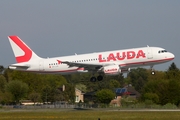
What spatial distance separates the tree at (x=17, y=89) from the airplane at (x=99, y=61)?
54.5m

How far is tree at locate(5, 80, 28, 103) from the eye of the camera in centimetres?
13075

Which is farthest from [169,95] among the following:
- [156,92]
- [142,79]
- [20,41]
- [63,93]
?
[142,79]

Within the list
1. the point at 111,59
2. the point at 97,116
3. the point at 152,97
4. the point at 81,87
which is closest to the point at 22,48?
the point at 111,59

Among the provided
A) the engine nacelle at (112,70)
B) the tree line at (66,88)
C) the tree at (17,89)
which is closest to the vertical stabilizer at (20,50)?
the engine nacelle at (112,70)

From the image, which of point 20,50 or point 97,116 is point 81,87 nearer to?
point 20,50

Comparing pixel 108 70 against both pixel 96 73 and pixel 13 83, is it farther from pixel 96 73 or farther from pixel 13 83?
pixel 13 83

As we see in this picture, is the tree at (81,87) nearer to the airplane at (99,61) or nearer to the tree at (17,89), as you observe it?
the tree at (17,89)

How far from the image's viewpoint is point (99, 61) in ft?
234

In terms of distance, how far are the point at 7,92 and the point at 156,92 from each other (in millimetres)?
37966

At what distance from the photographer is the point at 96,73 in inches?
2933

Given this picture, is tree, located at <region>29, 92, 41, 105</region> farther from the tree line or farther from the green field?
the green field

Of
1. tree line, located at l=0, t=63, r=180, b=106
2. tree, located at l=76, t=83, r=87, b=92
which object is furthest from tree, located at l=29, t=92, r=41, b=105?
tree, located at l=76, t=83, r=87, b=92

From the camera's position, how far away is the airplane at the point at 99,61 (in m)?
69.4

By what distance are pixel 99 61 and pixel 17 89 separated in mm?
62454
